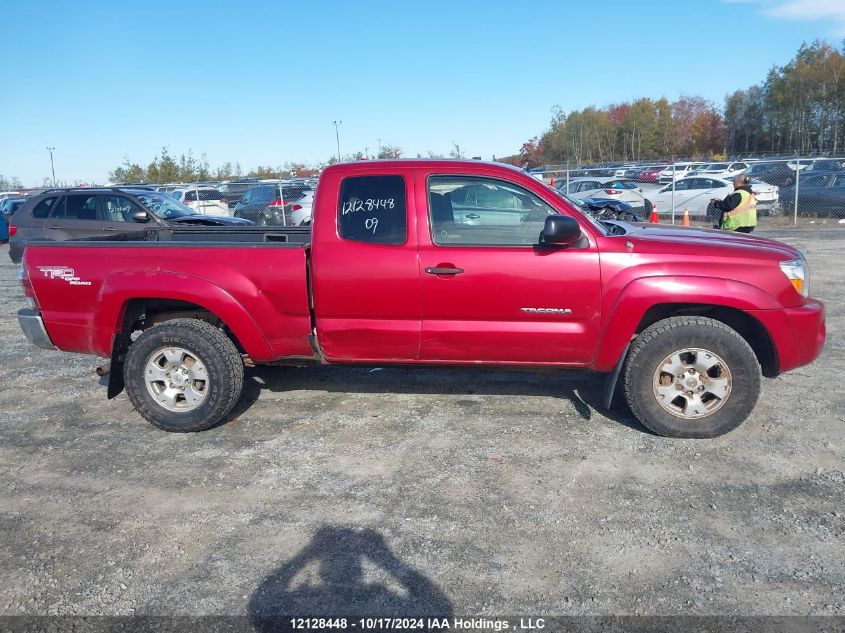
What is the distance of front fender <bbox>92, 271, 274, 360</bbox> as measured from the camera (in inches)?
185

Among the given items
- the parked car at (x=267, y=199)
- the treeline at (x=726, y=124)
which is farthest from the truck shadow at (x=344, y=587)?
the treeline at (x=726, y=124)

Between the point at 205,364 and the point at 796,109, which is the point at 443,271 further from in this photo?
the point at 796,109

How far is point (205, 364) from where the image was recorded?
15.8 feet

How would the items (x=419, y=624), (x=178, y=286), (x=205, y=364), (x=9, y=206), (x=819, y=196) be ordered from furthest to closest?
(x=9, y=206)
(x=819, y=196)
(x=205, y=364)
(x=178, y=286)
(x=419, y=624)

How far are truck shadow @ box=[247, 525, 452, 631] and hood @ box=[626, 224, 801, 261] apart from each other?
262cm

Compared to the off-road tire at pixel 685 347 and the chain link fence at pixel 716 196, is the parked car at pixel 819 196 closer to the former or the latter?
the chain link fence at pixel 716 196

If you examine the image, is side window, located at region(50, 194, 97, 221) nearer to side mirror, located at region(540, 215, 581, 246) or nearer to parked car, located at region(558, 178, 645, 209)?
side mirror, located at region(540, 215, 581, 246)

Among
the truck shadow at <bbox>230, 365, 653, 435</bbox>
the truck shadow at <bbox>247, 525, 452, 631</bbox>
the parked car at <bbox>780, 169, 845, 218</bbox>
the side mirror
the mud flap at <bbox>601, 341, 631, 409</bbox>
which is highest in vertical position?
the side mirror

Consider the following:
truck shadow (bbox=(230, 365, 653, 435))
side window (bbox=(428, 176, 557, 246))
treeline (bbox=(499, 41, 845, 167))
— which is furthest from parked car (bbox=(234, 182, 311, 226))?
treeline (bbox=(499, 41, 845, 167))

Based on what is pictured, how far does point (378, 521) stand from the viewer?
363 cm

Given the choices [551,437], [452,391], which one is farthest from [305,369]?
[551,437]

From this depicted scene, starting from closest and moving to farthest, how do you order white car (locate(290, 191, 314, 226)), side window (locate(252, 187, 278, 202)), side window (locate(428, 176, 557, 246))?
side window (locate(428, 176, 557, 246)) < white car (locate(290, 191, 314, 226)) < side window (locate(252, 187, 278, 202))

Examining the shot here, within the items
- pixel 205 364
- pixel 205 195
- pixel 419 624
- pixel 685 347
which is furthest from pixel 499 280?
pixel 205 195

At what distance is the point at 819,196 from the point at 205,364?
68.1 ft
